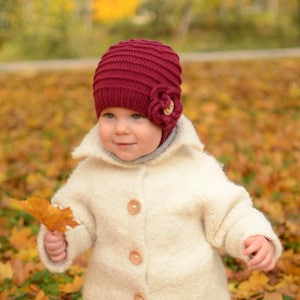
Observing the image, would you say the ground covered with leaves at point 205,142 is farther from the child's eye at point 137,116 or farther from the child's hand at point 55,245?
the child's eye at point 137,116

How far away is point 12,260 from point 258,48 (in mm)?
11408

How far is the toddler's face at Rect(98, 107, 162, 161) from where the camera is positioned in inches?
91.0

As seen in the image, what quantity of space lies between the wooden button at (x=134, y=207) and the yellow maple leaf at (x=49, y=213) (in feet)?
0.69

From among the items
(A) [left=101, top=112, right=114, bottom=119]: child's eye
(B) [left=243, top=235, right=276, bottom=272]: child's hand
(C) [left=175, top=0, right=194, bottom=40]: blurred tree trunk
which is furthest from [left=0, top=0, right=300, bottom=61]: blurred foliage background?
(B) [left=243, top=235, right=276, bottom=272]: child's hand

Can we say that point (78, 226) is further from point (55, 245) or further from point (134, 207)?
point (134, 207)

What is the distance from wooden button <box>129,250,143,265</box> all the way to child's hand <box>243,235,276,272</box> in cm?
36

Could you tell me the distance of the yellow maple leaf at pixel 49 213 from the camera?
7.16ft

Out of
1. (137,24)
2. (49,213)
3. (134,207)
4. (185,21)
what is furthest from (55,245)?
(185,21)

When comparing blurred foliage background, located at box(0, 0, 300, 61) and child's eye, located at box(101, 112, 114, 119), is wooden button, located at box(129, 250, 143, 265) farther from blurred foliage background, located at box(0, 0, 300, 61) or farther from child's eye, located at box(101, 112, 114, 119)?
blurred foliage background, located at box(0, 0, 300, 61)

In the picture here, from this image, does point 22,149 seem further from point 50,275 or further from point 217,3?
point 217,3

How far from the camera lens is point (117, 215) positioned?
239 centimetres

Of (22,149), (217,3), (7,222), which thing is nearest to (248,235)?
(7,222)

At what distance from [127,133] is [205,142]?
159 inches

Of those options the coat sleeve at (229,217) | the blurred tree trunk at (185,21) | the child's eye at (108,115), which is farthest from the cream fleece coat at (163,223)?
the blurred tree trunk at (185,21)
